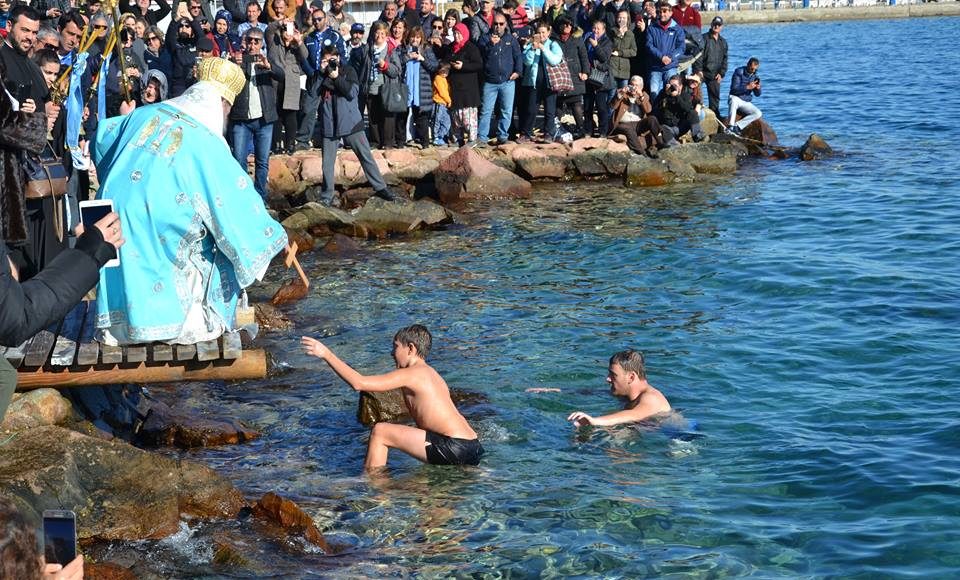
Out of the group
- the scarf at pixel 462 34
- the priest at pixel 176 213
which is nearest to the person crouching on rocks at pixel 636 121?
the scarf at pixel 462 34

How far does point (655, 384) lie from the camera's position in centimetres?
1120

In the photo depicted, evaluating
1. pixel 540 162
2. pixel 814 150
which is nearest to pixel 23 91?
pixel 540 162

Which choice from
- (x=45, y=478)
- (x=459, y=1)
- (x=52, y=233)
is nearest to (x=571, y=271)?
(x=52, y=233)

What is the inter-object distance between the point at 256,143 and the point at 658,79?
8597 mm

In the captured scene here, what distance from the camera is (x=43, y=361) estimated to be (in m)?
7.98

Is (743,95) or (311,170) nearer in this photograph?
(311,170)

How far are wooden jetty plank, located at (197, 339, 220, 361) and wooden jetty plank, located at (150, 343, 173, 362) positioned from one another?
18 centimetres

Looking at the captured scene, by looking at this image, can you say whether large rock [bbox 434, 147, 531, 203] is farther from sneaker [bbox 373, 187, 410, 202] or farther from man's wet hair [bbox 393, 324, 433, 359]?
man's wet hair [bbox 393, 324, 433, 359]

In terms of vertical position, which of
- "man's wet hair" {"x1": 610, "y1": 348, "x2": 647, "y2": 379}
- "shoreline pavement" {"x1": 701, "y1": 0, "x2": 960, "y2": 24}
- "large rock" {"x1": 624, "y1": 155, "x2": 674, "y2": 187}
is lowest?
"man's wet hair" {"x1": 610, "y1": 348, "x2": 647, "y2": 379}

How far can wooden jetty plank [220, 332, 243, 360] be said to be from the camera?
8203 mm

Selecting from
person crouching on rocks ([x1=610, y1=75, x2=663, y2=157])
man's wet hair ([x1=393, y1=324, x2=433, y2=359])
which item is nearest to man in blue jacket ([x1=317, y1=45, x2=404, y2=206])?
person crouching on rocks ([x1=610, y1=75, x2=663, y2=157])

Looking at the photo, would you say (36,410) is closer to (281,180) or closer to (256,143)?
(256,143)

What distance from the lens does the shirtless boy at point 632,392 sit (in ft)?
32.9

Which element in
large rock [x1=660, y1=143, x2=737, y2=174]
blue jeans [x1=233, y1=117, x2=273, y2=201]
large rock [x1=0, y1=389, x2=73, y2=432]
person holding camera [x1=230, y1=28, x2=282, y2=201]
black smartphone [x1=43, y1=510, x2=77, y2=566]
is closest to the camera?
black smartphone [x1=43, y1=510, x2=77, y2=566]
